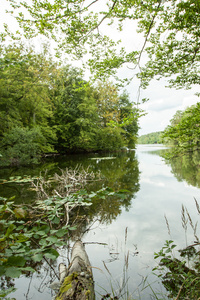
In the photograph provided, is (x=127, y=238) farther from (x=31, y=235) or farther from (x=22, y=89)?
(x=22, y=89)

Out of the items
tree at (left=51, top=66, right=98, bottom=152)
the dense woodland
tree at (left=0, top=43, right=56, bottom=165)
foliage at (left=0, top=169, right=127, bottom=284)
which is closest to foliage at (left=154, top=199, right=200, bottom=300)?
foliage at (left=0, top=169, right=127, bottom=284)

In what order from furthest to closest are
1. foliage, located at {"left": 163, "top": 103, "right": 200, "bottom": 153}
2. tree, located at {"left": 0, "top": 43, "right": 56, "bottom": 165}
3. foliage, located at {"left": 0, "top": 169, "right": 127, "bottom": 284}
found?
tree, located at {"left": 0, "top": 43, "right": 56, "bottom": 165}, foliage, located at {"left": 163, "top": 103, "right": 200, "bottom": 153}, foliage, located at {"left": 0, "top": 169, "right": 127, "bottom": 284}

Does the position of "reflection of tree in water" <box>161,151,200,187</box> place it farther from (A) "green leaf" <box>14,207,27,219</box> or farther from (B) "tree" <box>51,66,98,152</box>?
(B) "tree" <box>51,66,98,152</box>

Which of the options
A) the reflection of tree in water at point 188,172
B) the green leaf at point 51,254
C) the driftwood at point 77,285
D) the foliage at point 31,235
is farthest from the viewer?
the reflection of tree in water at point 188,172

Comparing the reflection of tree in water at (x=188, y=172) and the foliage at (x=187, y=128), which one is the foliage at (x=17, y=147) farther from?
the foliage at (x=187, y=128)

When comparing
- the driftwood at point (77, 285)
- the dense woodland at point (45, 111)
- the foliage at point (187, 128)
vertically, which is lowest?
the driftwood at point (77, 285)

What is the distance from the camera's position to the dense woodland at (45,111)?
15.0m

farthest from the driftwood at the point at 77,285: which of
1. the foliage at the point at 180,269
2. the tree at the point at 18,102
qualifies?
the tree at the point at 18,102

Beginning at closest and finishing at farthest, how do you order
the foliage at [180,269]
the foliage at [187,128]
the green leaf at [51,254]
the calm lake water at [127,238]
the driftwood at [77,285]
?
the green leaf at [51,254], the driftwood at [77,285], the foliage at [180,269], the calm lake water at [127,238], the foliage at [187,128]

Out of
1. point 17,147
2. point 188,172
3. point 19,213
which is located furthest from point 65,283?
point 17,147

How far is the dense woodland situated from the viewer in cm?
1502

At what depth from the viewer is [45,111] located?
20.9 meters

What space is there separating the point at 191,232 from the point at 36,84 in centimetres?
1751

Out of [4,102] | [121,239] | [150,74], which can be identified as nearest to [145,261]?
[121,239]
